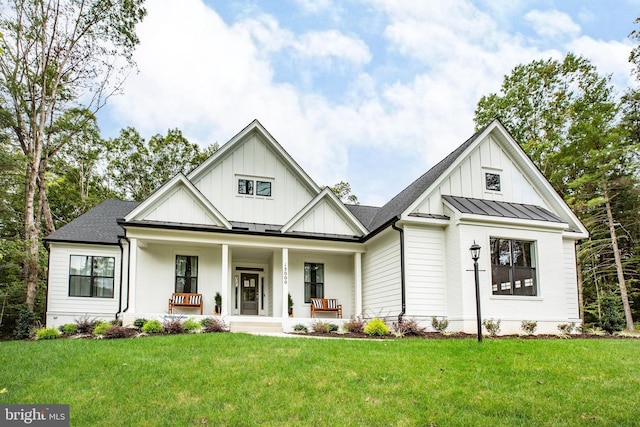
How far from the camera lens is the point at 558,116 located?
26.4 metres

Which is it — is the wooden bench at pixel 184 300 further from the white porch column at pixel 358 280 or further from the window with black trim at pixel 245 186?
the white porch column at pixel 358 280

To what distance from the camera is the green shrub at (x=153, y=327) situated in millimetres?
12977

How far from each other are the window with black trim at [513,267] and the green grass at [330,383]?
397cm

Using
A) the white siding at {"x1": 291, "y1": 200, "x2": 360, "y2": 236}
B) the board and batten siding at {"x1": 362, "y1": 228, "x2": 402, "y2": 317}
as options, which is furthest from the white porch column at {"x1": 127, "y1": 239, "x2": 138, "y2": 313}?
the board and batten siding at {"x1": 362, "y1": 228, "x2": 402, "y2": 317}

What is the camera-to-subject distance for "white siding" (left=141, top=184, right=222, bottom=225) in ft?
49.5

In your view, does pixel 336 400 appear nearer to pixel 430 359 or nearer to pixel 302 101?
pixel 430 359

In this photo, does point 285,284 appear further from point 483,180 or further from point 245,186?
point 483,180

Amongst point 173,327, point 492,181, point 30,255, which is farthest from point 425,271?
point 30,255

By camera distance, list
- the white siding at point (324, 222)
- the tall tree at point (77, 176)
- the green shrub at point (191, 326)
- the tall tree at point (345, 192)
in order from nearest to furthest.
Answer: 1. the green shrub at point (191, 326)
2. the white siding at point (324, 222)
3. the tall tree at point (77, 176)
4. the tall tree at point (345, 192)

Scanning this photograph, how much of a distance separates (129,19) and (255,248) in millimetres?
12256

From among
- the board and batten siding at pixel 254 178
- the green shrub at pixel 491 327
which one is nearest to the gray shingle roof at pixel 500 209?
the green shrub at pixel 491 327

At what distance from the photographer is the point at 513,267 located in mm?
14406

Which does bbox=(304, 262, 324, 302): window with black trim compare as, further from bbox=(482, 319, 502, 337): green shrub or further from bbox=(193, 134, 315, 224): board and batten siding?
bbox=(482, 319, 502, 337): green shrub

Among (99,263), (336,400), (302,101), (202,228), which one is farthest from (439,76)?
(336,400)
